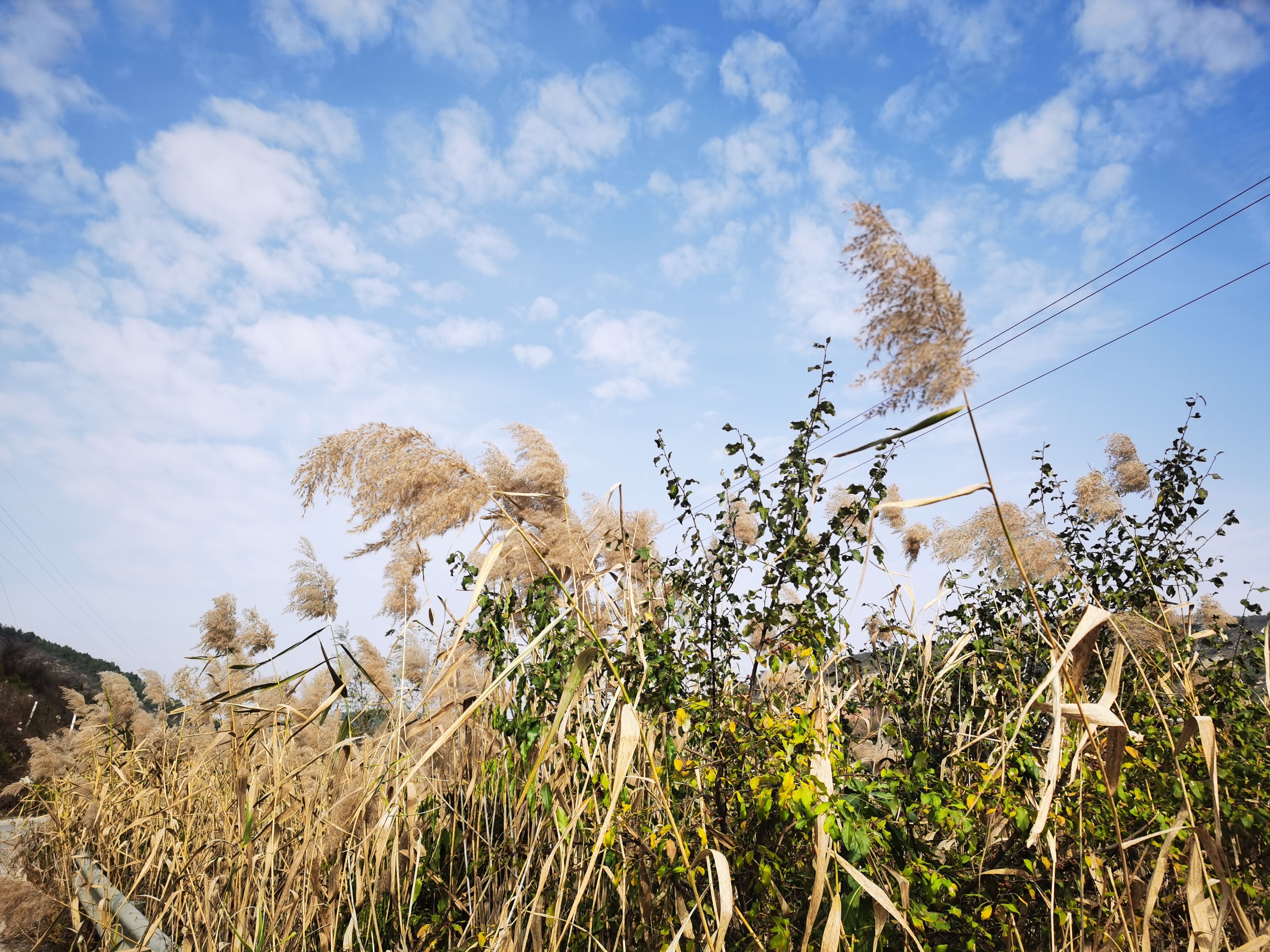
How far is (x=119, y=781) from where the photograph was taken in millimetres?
4148

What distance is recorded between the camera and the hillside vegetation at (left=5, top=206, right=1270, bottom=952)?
1326 mm

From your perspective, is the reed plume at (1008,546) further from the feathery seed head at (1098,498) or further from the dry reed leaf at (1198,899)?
the dry reed leaf at (1198,899)

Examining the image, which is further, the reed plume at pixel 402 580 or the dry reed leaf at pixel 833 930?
the reed plume at pixel 402 580

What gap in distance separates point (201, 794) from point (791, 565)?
122 inches

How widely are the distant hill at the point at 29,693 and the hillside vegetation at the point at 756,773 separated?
6.70m

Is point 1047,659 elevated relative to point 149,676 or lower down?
lower down

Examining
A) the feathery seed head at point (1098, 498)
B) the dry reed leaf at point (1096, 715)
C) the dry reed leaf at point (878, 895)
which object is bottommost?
the dry reed leaf at point (878, 895)

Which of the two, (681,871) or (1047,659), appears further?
(1047,659)

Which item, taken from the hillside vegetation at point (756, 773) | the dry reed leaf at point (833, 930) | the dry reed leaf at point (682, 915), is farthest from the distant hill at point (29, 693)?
the dry reed leaf at point (833, 930)

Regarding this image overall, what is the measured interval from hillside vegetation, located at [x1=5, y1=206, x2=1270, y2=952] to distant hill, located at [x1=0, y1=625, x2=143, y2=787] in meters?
6.70

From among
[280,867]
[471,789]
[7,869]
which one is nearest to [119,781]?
[7,869]

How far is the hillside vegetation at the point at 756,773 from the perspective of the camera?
1326 mm

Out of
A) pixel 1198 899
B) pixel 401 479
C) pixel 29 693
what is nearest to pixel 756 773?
pixel 1198 899

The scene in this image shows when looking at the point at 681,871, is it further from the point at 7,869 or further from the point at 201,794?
the point at 7,869
